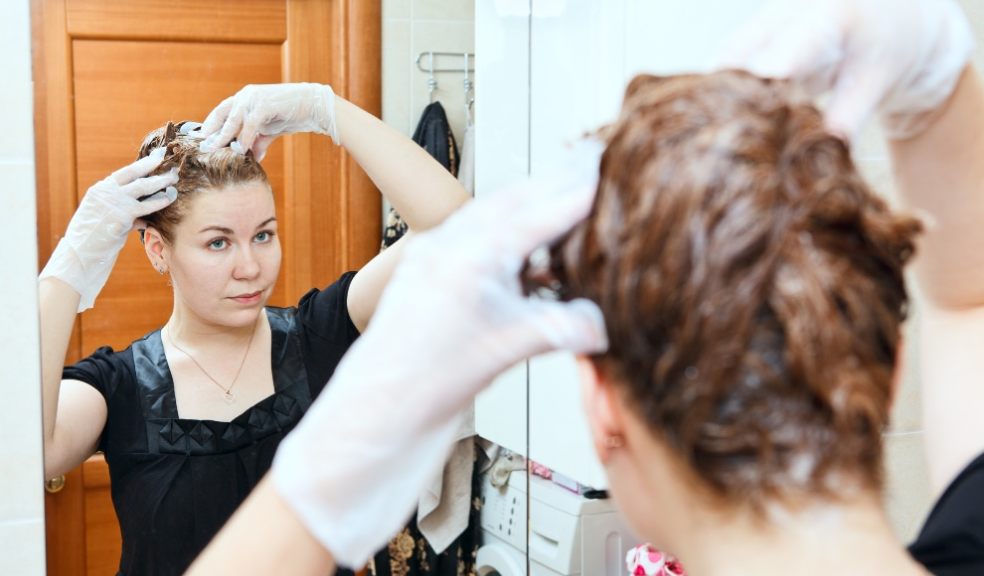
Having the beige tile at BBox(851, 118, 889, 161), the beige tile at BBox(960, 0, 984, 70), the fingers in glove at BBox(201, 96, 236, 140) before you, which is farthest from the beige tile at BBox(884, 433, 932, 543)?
the fingers in glove at BBox(201, 96, 236, 140)

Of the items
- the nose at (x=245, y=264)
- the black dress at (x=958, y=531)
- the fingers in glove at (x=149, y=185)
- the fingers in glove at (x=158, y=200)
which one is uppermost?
the fingers in glove at (x=149, y=185)

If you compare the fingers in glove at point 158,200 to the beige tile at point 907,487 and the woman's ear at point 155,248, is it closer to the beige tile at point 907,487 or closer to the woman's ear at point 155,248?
the woman's ear at point 155,248

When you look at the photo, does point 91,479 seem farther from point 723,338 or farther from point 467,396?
point 723,338

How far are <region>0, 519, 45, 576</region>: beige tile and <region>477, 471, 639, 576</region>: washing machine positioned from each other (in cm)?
56

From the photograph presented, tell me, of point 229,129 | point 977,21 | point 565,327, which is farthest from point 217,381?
point 977,21

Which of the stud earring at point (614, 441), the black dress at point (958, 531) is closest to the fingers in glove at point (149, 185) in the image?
the stud earring at point (614, 441)

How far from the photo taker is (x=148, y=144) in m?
1.03

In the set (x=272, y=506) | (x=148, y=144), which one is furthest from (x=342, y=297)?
(x=272, y=506)

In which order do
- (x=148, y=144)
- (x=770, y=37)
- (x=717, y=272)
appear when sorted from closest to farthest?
(x=717, y=272)
(x=770, y=37)
(x=148, y=144)

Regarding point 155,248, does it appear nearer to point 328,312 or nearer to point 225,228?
point 225,228

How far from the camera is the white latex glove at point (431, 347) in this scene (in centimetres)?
54

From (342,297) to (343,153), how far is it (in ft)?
0.52

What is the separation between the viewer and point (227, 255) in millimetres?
1031

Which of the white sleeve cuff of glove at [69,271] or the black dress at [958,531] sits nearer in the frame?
the black dress at [958,531]
